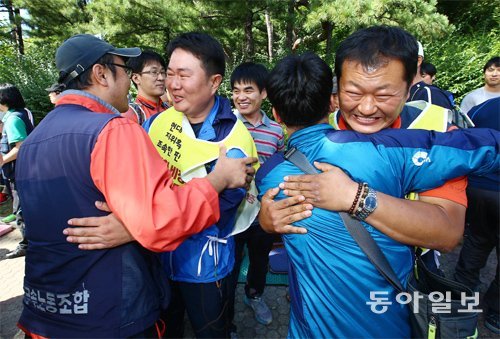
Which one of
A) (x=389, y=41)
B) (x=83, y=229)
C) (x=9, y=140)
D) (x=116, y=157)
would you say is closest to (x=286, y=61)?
(x=389, y=41)

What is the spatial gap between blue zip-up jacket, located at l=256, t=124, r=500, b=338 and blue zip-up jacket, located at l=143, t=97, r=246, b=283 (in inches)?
19.6

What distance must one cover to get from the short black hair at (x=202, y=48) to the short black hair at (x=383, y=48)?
90cm

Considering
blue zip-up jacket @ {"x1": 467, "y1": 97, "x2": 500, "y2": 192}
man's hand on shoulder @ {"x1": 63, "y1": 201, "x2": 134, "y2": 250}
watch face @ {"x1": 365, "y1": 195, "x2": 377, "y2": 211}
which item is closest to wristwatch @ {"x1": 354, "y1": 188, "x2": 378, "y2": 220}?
watch face @ {"x1": 365, "y1": 195, "x2": 377, "y2": 211}

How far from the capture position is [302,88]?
1.27 meters

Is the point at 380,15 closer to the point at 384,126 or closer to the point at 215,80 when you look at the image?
the point at 215,80

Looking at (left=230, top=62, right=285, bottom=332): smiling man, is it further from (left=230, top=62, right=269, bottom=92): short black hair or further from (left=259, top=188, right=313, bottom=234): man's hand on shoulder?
(left=259, top=188, right=313, bottom=234): man's hand on shoulder

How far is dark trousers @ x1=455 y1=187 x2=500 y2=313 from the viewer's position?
2518mm

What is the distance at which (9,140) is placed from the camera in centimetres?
401

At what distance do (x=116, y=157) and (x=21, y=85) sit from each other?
10175mm

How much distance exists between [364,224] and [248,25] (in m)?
7.80

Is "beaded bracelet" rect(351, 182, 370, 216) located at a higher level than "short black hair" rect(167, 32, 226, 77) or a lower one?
lower

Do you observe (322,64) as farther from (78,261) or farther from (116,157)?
(78,261)

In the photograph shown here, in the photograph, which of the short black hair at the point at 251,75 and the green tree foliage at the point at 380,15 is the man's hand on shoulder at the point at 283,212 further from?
the green tree foliage at the point at 380,15

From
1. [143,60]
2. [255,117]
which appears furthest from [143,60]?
[255,117]
